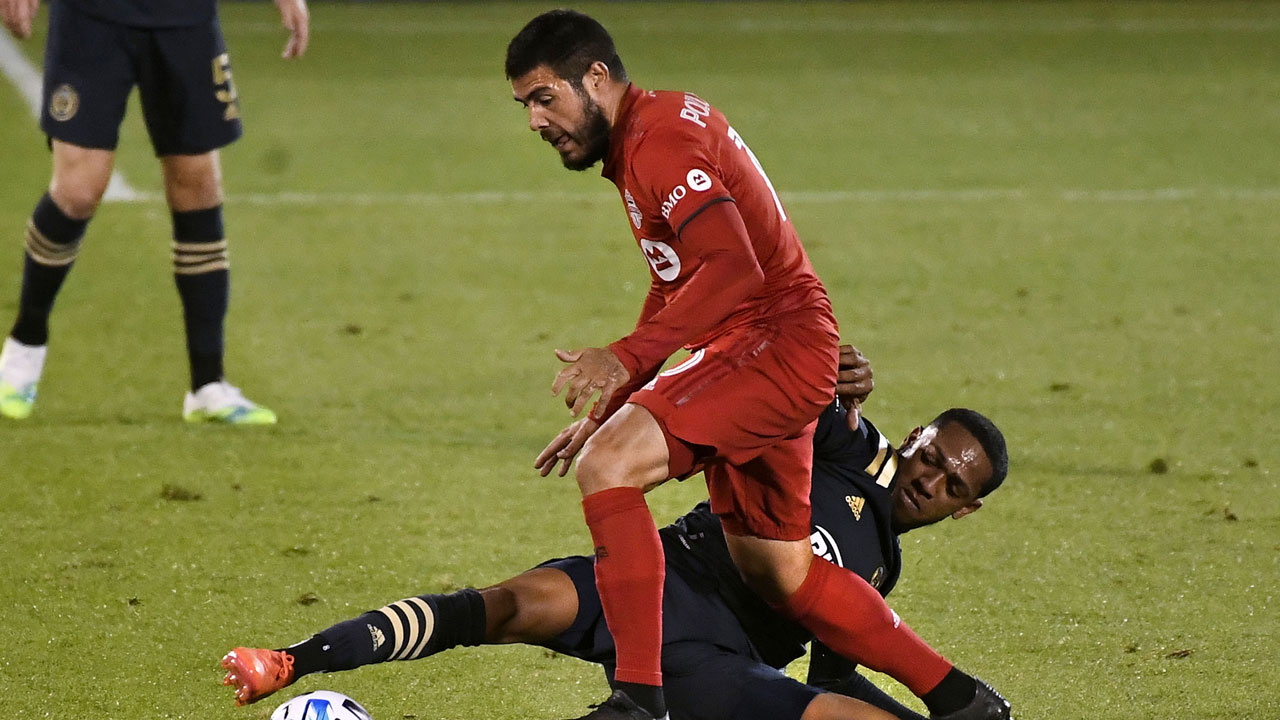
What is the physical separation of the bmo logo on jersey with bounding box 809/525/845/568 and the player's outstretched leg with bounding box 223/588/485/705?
768 mm

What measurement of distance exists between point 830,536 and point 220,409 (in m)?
2.59

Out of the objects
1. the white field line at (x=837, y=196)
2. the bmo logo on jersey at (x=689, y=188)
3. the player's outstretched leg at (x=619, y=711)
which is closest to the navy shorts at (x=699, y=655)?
the player's outstretched leg at (x=619, y=711)

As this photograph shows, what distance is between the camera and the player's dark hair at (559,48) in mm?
3453

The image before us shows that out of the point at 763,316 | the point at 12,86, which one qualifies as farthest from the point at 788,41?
the point at 763,316

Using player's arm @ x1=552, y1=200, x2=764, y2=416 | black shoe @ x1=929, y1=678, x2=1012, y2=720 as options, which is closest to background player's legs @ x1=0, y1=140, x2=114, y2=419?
player's arm @ x1=552, y1=200, x2=764, y2=416

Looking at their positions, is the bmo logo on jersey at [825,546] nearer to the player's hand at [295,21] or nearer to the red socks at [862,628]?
the red socks at [862,628]

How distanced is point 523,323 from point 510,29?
27.5 ft

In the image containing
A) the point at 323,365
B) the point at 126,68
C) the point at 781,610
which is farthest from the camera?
the point at 323,365

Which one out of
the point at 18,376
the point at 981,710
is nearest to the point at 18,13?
the point at 18,376

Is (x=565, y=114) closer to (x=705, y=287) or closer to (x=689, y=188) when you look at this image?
(x=689, y=188)

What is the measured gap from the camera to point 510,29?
1473 centimetres

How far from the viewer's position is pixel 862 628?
11.1 ft

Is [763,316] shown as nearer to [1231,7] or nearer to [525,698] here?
[525,698]

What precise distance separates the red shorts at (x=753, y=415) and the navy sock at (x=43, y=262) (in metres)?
2.74
